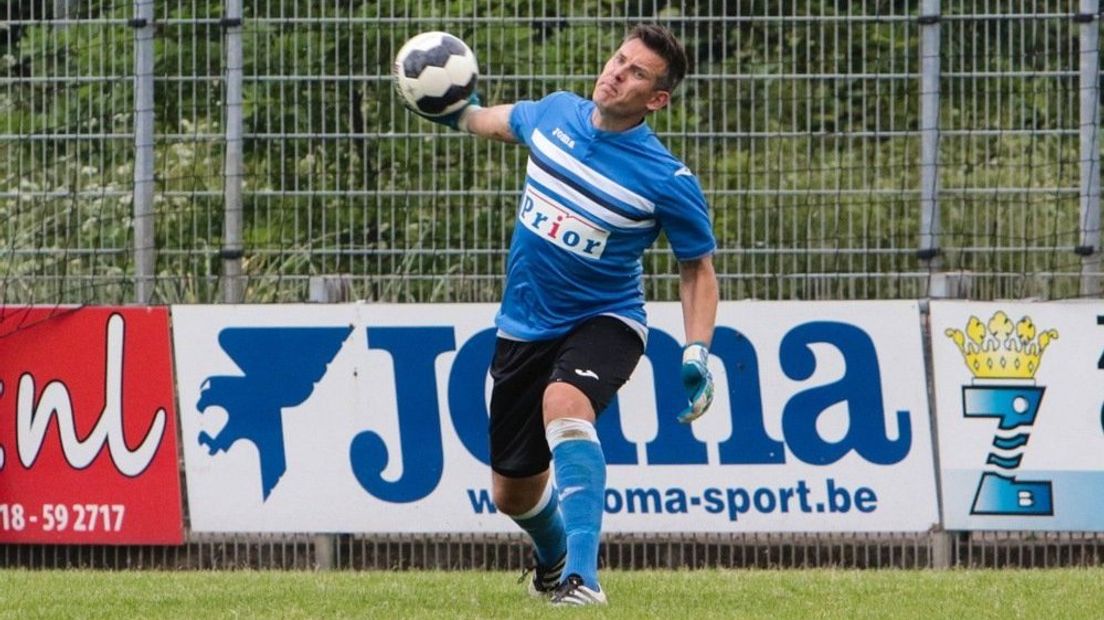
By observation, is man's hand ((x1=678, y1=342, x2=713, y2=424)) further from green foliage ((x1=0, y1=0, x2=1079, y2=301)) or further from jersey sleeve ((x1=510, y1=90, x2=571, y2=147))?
green foliage ((x1=0, y1=0, x2=1079, y2=301))

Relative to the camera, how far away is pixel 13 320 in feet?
33.1

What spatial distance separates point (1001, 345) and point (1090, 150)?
3.61ft

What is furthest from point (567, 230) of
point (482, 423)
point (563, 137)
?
point (482, 423)

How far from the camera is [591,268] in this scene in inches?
292

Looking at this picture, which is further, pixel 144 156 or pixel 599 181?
pixel 144 156

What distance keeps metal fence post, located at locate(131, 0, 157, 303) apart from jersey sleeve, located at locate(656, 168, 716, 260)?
3.78m

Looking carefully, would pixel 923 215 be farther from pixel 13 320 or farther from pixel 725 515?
pixel 13 320

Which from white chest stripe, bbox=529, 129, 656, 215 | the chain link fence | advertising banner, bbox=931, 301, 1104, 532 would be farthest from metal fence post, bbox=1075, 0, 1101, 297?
white chest stripe, bbox=529, 129, 656, 215

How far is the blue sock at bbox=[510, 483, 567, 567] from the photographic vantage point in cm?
786

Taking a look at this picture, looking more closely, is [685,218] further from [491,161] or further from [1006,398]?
[491,161]

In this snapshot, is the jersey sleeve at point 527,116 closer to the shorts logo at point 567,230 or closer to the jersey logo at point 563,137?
the jersey logo at point 563,137

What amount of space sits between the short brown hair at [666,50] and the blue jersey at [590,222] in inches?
8.4

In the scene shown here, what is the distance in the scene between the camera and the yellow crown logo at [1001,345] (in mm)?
9789

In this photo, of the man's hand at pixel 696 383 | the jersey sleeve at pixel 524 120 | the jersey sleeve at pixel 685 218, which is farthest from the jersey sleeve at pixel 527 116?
the man's hand at pixel 696 383
